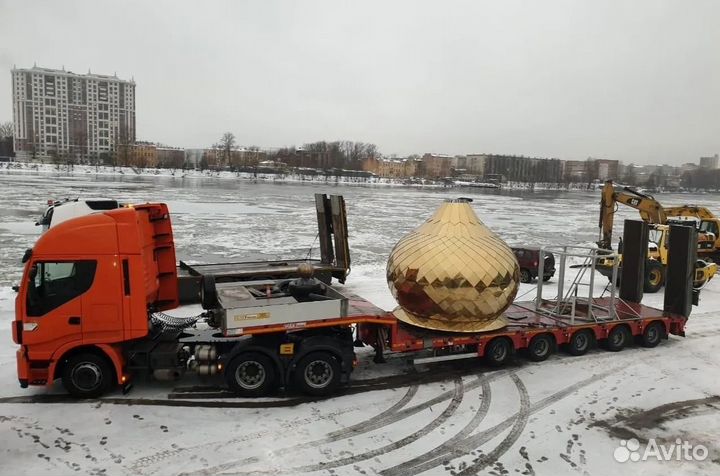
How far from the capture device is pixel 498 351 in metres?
10.6

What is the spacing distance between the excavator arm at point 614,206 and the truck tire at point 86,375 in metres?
19.1

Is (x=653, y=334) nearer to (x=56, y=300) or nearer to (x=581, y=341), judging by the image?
(x=581, y=341)

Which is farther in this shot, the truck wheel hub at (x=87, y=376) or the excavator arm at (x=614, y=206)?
the excavator arm at (x=614, y=206)

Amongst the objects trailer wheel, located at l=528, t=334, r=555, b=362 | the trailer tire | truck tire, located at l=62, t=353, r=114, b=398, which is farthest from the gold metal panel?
truck tire, located at l=62, t=353, r=114, b=398

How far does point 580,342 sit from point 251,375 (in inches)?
268

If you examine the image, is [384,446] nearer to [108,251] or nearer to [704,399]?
[108,251]

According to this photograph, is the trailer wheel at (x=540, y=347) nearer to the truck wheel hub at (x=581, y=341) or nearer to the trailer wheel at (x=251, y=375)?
the truck wheel hub at (x=581, y=341)

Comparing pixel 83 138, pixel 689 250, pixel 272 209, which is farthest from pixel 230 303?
pixel 83 138

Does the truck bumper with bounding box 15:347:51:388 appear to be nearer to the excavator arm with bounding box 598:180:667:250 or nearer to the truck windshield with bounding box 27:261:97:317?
the truck windshield with bounding box 27:261:97:317

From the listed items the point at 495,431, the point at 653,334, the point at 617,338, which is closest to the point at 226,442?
the point at 495,431

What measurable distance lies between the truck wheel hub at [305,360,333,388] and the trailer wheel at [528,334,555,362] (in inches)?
168

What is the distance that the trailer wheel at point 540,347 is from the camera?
36.0 ft

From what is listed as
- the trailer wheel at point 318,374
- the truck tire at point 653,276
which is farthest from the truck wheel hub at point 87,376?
the truck tire at point 653,276

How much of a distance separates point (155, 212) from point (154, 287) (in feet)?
4.79
